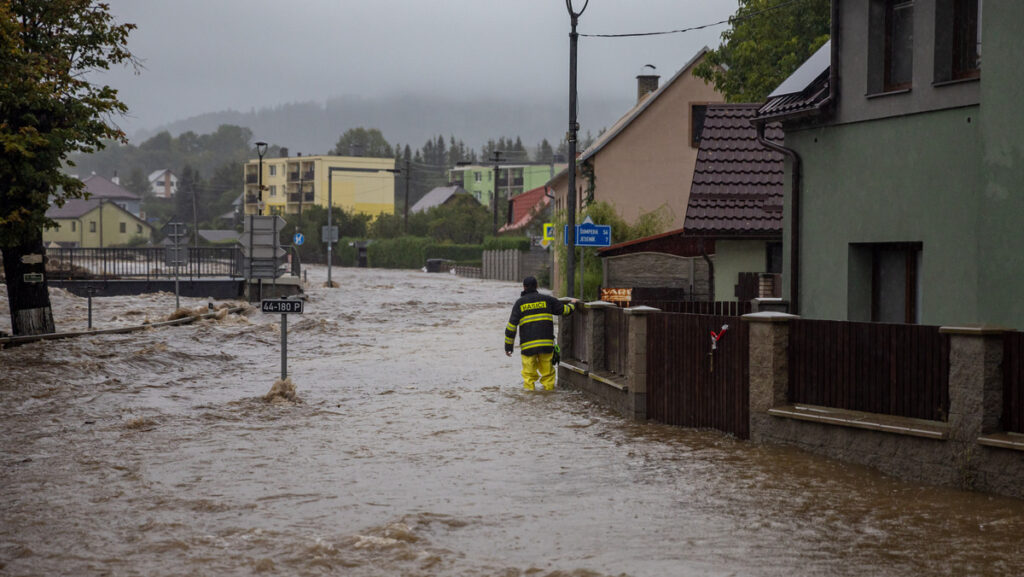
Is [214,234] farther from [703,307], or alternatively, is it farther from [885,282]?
[885,282]

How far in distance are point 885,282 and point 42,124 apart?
1613 centimetres

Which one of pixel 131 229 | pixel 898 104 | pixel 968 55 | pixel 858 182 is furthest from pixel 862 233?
pixel 131 229

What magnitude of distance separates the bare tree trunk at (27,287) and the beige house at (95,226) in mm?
95323

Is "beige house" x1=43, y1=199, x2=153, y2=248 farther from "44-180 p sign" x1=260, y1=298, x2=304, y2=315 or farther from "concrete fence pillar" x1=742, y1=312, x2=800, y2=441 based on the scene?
"concrete fence pillar" x1=742, y1=312, x2=800, y2=441

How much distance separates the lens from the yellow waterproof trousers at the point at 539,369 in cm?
1730

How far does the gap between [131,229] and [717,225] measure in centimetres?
11246

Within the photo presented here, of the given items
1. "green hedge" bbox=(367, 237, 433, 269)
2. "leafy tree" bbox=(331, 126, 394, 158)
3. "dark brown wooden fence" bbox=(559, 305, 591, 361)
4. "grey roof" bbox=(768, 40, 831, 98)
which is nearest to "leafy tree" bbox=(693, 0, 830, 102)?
"grey roof" bbox=(768, 40, 831, 98)

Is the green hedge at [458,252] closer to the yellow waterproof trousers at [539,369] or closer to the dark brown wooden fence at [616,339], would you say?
the yellow waterproof trousers at [539,369]

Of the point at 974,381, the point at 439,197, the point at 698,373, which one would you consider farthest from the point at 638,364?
the point at 439,197

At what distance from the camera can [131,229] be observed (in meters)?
125

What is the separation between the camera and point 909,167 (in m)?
13.8

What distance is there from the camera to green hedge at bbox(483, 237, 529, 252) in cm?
6519

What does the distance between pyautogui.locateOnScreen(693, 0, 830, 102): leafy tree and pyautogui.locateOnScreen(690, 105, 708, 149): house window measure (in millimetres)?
7345

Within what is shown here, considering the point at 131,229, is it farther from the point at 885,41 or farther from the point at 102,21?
the point at 885,41
